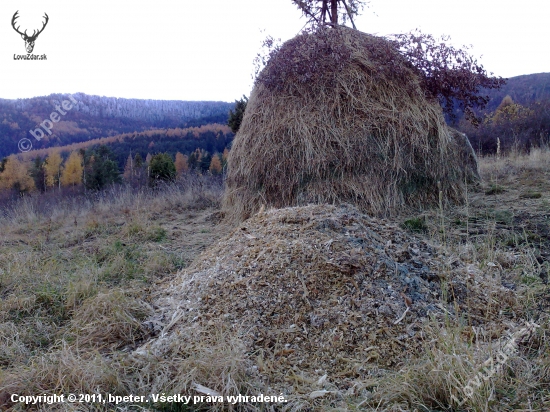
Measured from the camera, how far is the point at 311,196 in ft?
16.5

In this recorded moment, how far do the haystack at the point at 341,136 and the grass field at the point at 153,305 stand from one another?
48 cm

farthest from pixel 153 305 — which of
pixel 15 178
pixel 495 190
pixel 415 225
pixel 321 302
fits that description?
pixel 15 178

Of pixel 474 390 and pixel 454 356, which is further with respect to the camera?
pixel 454 356

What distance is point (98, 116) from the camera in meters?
50.0

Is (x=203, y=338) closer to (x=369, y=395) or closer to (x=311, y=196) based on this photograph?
(x=369, y=395)

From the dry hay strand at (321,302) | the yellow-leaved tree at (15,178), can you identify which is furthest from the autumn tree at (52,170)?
the dry hay strand at (321,302)

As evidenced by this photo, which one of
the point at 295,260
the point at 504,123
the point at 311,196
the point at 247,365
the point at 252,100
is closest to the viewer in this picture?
the point at 247,365

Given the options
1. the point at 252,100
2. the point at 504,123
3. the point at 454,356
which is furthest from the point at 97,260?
the point at 504,123

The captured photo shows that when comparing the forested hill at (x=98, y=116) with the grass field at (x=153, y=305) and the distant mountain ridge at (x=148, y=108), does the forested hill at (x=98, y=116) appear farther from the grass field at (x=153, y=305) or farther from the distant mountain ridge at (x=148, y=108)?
the grass field at (x=153, y=305)

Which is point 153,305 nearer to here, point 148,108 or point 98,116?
point 98,116

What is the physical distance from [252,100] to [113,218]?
10.3 ft

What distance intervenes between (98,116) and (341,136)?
51207 millimetres

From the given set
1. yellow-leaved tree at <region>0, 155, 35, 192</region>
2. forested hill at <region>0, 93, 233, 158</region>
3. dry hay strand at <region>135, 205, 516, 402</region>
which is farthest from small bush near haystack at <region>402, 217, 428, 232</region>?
forested hill at <region>0, 93, 233, 158</region>

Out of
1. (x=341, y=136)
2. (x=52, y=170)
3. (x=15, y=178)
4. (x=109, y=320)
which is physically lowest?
(x=15, y=178)
